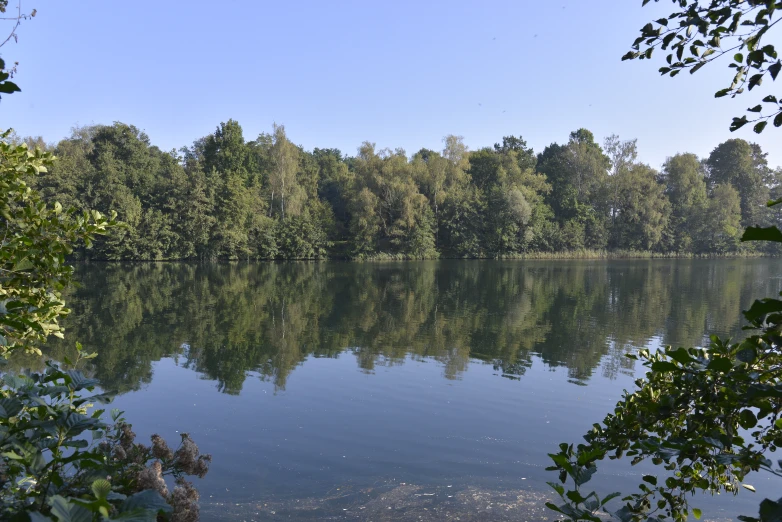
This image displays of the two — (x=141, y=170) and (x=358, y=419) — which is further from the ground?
(x=141, y=170)

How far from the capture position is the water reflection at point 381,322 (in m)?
12.0

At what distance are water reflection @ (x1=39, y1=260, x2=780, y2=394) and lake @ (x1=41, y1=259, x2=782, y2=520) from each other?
0.09m

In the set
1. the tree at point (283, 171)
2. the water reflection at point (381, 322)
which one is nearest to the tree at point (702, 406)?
the water reflection at point (381, 322)

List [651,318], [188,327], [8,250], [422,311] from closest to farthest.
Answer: [8,250], [188,327], [651,318], [422,311]

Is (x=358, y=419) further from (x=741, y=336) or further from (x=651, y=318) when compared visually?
(x=651, y=318)

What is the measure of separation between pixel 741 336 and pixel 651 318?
12.0ft

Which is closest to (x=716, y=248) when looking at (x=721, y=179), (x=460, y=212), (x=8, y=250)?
(x=721, y=179)

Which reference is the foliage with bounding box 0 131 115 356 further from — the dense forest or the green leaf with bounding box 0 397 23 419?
the dense forest

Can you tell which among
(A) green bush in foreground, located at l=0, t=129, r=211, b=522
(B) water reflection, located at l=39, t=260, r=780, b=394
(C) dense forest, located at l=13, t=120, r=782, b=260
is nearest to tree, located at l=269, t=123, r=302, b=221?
(C) dense forest, located at l=13, t=120, r=782, b=260

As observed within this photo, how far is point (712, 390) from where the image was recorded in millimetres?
1866

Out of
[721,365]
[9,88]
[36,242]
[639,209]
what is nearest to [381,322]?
[36,242]

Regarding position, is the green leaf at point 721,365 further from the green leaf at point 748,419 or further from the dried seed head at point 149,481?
the dried seed head at point 149,481

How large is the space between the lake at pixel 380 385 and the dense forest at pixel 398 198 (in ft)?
85.6

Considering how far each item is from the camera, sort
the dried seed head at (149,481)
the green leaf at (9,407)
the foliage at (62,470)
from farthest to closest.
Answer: the dried seed head at (149,481), the green leaf at (9,407), the foliage at (62,470)
